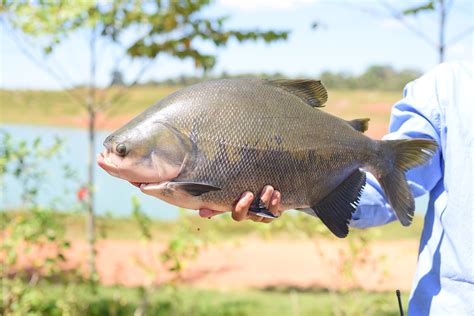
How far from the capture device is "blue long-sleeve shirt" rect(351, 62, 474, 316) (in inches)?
74.0

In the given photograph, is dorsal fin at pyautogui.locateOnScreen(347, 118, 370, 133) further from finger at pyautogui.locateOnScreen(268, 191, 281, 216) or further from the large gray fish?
finger at pyautogui.locateOnScreen(268, 191, 281, 216)

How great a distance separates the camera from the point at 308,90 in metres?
1.73

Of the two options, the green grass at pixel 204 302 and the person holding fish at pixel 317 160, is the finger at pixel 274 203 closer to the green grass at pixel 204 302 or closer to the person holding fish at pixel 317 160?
the person holding fish at pixel 317 160

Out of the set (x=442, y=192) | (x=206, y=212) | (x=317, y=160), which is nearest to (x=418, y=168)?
(x=442, y=192)

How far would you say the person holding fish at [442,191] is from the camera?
6.16 ft

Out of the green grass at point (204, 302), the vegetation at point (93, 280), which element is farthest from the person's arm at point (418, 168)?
the green grass at point (204, 302)

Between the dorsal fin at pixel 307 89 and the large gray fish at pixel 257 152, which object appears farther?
the dorsal fin at pixel 307 89

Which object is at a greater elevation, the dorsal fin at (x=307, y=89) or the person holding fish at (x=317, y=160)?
the dorsal fin at (x=307, y=89)

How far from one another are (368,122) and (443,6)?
10.6 ft

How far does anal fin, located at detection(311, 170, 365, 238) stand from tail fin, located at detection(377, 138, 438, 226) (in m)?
0.08

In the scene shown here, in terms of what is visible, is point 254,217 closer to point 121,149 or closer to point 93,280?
point 121,149

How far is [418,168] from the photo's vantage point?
195 cm

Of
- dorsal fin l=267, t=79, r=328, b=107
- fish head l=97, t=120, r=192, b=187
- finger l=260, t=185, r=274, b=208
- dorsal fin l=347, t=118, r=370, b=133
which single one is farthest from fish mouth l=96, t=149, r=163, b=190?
dorsal fin l=347, t=118, r=370, b=133

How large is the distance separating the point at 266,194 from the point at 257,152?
0.11m
